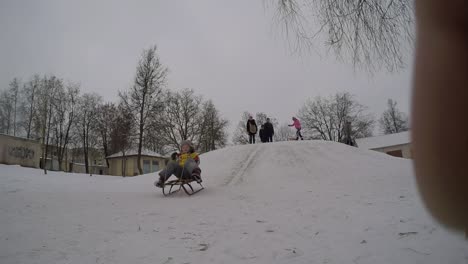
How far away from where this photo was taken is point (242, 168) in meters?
9.47

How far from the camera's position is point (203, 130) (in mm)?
33906

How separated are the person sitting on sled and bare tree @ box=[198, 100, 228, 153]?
88.5ft

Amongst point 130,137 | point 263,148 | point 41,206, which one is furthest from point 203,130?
point 41,206

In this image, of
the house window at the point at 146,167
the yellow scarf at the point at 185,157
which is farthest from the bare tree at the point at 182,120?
the yellow scarf at the point at 185,157

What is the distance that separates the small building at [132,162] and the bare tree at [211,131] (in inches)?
493

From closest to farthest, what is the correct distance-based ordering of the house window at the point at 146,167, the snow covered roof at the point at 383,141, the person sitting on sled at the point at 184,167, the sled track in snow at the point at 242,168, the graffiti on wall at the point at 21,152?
the person sitting on sled at the point at 184,167 → the sled track in snow at the point at 242,168 → the graffiti on wall at the point at 21,152 → the snow covered roof at the point at 383,141 → the house window at the point at 146,167

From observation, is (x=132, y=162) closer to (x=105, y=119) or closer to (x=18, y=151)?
(x=105, y=119)

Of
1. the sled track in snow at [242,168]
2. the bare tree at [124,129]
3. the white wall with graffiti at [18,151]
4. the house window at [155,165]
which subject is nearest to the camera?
the sled track in snow at [242,168]

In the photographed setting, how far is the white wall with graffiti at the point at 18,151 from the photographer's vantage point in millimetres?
16312

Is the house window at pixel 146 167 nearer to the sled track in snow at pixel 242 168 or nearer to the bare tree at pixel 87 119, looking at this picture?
the bare tree at pixel 87 119

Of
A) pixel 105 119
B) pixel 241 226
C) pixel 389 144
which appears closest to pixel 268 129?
pixel 241 226

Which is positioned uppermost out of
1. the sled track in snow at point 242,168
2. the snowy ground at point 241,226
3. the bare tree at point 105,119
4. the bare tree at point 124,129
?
the bare tree at point 105,119

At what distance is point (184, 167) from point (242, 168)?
3.39 metres

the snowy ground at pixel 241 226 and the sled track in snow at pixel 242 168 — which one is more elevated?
the sled track in snow at pixel 242 168
